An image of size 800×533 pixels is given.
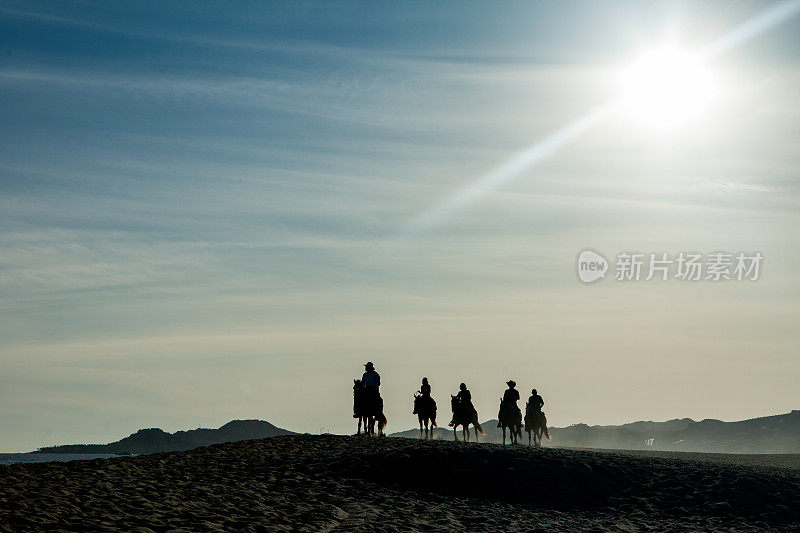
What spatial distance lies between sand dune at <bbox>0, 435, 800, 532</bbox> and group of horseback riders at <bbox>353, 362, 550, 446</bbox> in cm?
221

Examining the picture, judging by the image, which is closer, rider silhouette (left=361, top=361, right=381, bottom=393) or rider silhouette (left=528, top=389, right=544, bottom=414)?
rider silhouette (left=361, top=361, right=381, bottom=393)

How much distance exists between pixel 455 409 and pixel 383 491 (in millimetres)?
11968

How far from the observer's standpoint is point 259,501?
2211 centimetres

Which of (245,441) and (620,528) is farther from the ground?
A: (245,441)

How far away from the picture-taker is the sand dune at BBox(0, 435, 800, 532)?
19969 millimetres

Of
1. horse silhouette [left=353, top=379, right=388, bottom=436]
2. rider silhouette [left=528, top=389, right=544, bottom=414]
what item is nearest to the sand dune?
horse silhouette [left=353, top=379, right=388, bottom=436]

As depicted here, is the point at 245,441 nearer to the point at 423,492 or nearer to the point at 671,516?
the point at 423,492

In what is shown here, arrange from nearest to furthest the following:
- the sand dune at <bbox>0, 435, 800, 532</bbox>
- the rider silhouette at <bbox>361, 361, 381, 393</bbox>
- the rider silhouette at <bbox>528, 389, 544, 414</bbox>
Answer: the sand dune at <bbox>0, 435, 800, 532</bbox>, the rider silhouette at <bbox>361, 361, 381, 393</bbox>, the rider silhouette at <bbox>528, 389, 544, 414</bbox>

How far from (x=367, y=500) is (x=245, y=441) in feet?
28.3

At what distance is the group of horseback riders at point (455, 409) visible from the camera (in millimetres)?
35062

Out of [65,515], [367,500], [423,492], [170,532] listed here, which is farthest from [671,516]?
[65,515]

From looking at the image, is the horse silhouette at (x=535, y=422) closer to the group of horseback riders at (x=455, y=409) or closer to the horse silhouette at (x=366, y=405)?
the group of horseback riders at (x=455, y=409)

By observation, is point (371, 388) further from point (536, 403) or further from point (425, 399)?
point (536, 403)

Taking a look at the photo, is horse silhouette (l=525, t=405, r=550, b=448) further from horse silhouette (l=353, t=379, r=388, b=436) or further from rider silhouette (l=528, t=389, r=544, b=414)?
horse silhouette (l=353, t=379, r=388, b=436)
